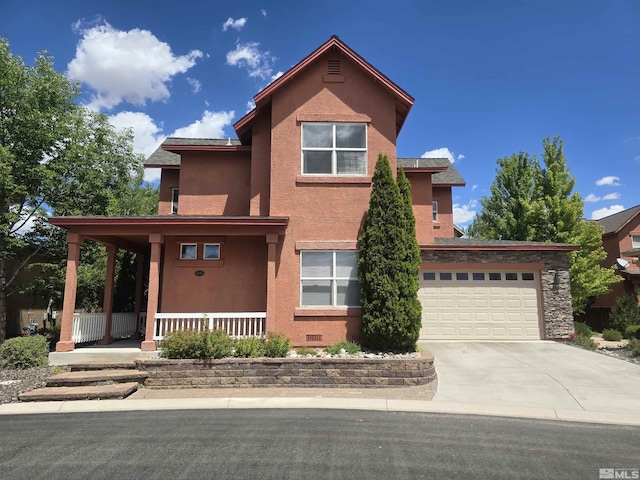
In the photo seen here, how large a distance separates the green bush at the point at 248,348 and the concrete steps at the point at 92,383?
2128 mm

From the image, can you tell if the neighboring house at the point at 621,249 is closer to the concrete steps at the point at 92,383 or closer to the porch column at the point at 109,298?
the concrete steps at the point at 92,383

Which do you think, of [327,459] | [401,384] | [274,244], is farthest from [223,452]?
[274,244]

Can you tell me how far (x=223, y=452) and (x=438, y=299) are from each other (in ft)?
34.1

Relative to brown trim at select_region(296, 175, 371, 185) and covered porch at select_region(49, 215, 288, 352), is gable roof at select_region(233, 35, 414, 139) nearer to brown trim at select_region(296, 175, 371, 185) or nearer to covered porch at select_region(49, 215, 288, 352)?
brown trim at select_region(296, 175, 371, 185)

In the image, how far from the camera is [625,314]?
16.8 meters

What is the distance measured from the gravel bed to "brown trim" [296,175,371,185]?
7.96 m

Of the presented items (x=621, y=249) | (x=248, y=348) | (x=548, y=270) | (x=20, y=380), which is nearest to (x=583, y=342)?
(x=548, y=270)

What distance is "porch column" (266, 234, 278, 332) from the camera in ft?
35.2

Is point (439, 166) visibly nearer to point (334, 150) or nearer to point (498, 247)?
point (498, 247)

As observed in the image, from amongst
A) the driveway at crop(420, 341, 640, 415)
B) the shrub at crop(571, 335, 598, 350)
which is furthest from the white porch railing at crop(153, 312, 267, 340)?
the shrub at crop(571, 335, 598, 350)

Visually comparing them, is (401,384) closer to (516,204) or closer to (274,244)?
(274,244)

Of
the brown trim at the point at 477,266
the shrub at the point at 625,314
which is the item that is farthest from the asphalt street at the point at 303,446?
the shrub at the point at 625,314

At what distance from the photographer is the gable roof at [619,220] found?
78.5 feet

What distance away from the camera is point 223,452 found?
5.22m
